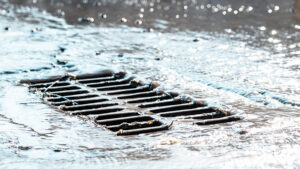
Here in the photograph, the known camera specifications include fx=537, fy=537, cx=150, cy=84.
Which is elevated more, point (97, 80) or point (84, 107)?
point (97, 80)

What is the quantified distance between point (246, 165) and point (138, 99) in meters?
1.22

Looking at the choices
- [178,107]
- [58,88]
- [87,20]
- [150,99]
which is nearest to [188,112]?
[178,107]

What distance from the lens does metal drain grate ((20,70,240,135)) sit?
2812mm

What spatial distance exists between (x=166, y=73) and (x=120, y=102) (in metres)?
0.78

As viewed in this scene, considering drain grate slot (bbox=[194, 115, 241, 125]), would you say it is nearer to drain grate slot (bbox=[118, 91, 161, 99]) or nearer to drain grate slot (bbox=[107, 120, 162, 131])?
drain grate slot (bbox=[107, 120, 162, 131])

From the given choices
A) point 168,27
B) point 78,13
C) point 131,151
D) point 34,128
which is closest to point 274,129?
point 131,151

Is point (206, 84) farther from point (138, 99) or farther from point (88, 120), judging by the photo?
point (88, 120)

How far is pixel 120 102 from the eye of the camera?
3.21 m

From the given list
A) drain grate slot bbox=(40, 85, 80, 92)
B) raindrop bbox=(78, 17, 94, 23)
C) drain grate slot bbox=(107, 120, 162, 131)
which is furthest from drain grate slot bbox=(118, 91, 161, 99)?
raindrop bbox=(78, 17, 94, 23)

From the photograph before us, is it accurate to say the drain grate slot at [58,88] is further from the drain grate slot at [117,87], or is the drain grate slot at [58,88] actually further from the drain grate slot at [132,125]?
the drain grate slot at [132,125]

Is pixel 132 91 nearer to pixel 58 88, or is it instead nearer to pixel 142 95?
pixel 142 95

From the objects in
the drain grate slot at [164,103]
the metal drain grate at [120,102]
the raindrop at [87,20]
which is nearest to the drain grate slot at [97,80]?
the metal drain grate at [120,102]

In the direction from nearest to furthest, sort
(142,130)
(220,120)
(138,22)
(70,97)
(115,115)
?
(142,130) < (220,120) < (115,115) < (70,97) < (138,22)

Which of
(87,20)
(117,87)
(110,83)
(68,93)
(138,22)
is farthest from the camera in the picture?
(87,20)
